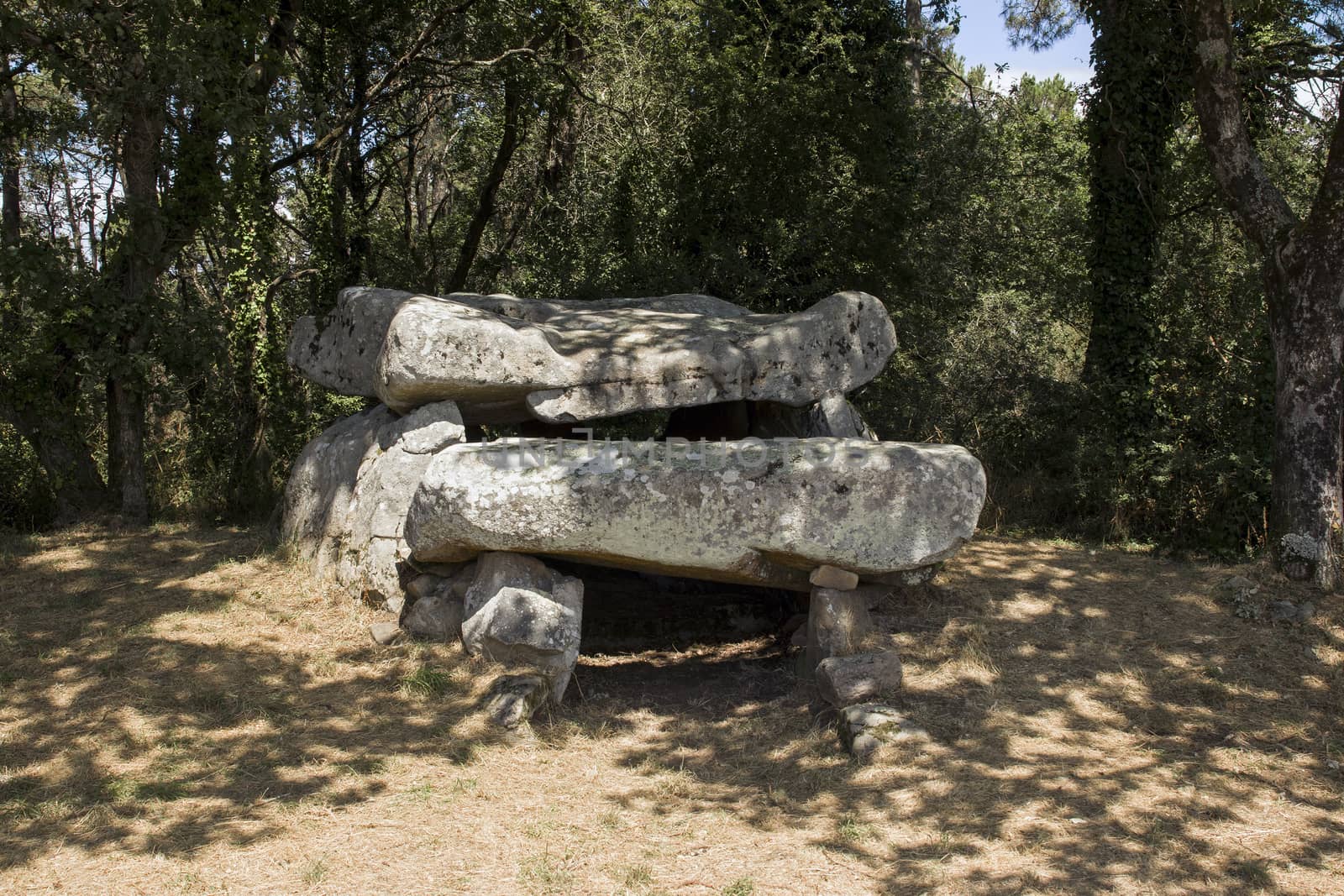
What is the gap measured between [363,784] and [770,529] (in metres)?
2.50

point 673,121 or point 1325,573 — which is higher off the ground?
point 673,121

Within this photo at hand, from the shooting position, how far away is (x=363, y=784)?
4.95 m

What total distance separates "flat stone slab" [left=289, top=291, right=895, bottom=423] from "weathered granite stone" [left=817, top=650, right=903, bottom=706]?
6.75 ft

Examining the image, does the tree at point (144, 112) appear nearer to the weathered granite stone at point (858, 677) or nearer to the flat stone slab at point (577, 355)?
the flat stone slab at point (577, 355)

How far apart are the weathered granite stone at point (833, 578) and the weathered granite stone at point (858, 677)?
16.2 inches

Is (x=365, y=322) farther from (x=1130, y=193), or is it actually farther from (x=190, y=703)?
(x=1130, y=193)

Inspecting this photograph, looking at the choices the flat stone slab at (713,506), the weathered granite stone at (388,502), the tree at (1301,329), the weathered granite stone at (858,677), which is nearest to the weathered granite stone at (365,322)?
the weathered granite stone at (388,502)

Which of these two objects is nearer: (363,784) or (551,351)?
(363,784)

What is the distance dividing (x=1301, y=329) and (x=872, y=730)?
4654 millimetres

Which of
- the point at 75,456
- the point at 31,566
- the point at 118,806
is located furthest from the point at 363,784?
the point at 75,456

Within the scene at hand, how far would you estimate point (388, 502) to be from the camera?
691cm

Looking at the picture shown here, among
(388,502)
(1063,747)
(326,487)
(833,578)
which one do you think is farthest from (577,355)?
(1063,747)

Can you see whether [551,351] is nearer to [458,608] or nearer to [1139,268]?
[458,608]

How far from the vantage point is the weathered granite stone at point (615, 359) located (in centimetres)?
668
